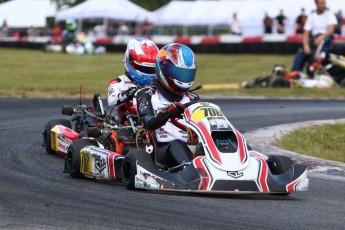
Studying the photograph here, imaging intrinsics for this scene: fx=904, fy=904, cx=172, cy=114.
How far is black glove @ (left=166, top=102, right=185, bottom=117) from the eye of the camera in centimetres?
670

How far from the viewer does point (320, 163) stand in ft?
26.1

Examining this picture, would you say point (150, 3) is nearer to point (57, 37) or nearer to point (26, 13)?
point (26, 13)

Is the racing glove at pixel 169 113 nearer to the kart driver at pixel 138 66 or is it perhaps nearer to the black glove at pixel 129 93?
the black glove at pixel 129 93

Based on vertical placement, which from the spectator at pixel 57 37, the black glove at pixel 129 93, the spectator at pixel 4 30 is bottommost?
the spectator at pixel 4 30

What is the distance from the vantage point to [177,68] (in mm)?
6992

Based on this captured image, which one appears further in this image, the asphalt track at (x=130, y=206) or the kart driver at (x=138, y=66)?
the kart driver at (x=138, y=66)

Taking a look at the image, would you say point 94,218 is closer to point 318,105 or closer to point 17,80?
point 318,105

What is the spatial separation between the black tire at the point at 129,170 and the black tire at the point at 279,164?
1.04m

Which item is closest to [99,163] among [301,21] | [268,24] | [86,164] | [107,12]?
[86,164]

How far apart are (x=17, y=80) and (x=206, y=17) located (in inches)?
719

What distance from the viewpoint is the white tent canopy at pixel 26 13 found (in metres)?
47.2

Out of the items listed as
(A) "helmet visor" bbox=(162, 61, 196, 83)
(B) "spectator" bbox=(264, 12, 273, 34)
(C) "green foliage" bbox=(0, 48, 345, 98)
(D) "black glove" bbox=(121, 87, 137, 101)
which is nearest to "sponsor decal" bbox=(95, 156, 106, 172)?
(A) "helmet visor" bbox=(162, 61, 196, 83)

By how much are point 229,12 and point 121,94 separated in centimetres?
2843

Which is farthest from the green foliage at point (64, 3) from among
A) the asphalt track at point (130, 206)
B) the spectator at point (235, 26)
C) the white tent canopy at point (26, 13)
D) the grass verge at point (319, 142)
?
the asphalt track at point (130, 206)
